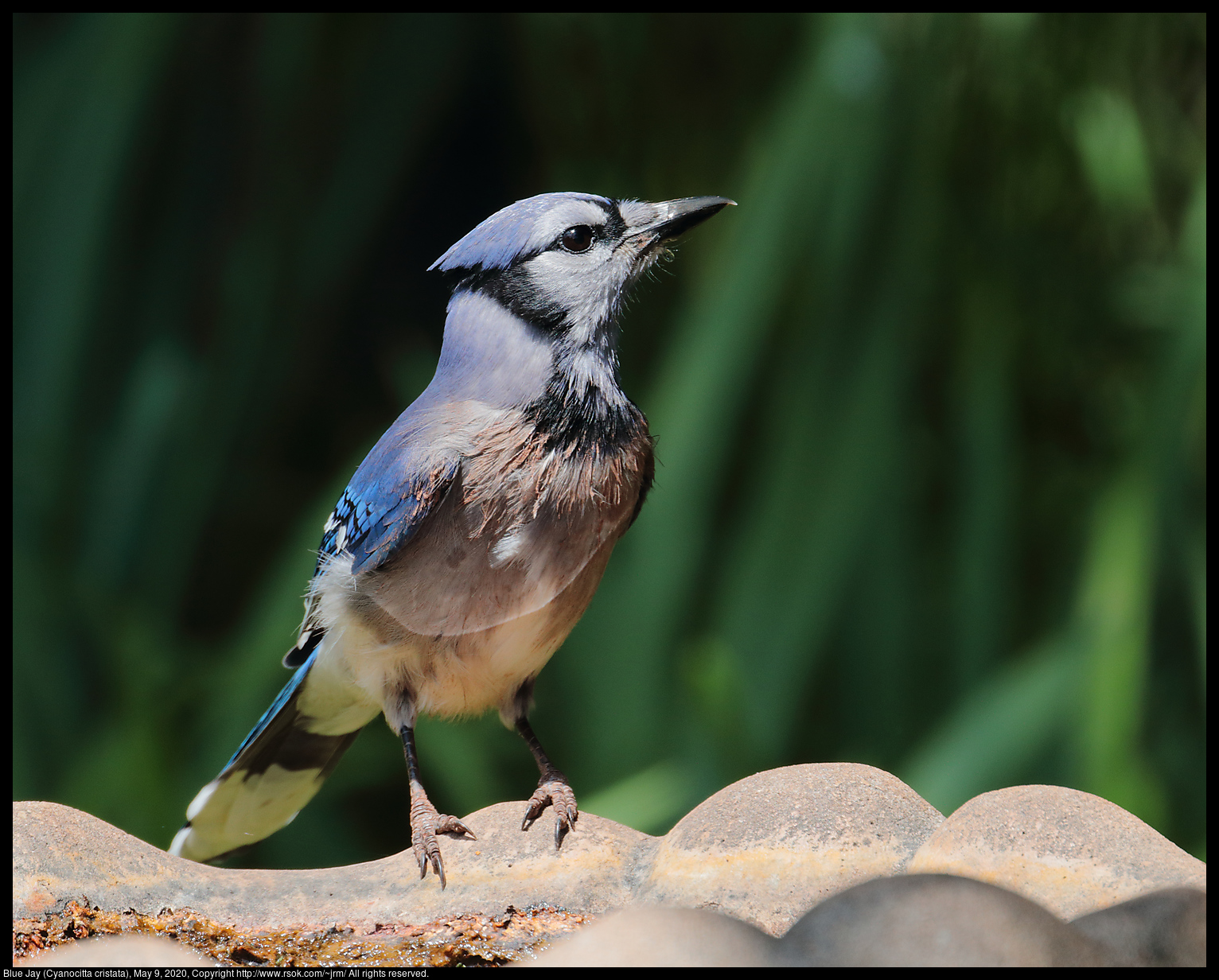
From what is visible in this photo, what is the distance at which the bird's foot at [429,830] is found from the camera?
127cm

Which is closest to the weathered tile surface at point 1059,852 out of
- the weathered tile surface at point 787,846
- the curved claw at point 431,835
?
the weathered tile surface at point 787,846

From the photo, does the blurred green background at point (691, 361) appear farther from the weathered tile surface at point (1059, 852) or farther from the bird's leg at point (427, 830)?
the weathered tile surface at point (1059, 852)

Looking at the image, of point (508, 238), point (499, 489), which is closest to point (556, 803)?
point (499, 489)

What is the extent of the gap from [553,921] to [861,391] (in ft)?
5.15

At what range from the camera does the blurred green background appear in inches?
91.1

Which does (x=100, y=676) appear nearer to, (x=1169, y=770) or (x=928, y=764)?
(x=928, y=764)

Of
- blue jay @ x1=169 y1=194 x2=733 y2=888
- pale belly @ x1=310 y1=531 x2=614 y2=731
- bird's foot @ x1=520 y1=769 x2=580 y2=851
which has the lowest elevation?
bird's foot @ x1=520 y1=769 x2=580 y2=851

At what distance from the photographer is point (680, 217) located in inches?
52.6

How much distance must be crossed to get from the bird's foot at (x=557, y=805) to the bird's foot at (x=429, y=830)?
0.08m

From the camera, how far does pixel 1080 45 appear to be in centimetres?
248

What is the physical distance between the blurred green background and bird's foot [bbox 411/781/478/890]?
96 cm

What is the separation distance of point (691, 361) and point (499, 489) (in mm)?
1182

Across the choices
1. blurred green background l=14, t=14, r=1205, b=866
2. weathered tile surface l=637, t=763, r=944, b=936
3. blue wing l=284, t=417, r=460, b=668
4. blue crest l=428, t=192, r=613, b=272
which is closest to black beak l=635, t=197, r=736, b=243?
blue crest l=428, t=192, r=613, b=272

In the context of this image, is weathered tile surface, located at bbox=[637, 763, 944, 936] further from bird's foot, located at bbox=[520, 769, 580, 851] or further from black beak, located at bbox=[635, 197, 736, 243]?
black beak, located at bbox=[635, 197, 736, 243]
